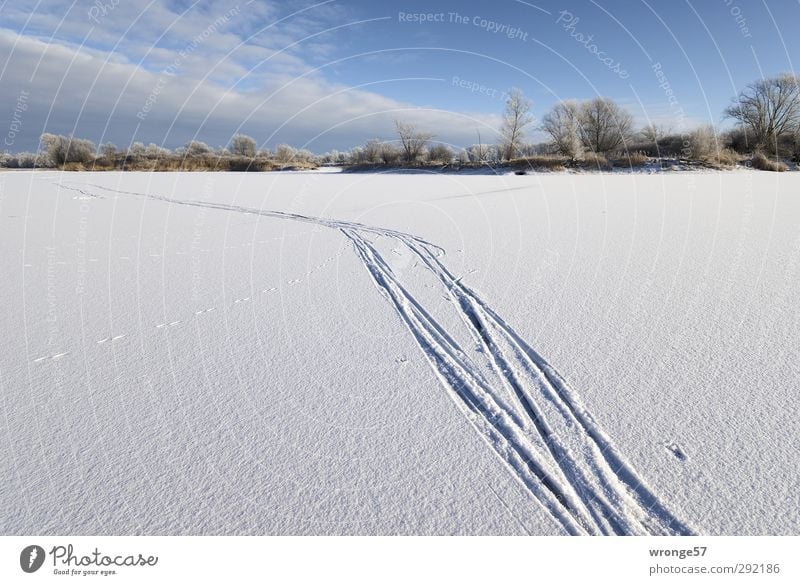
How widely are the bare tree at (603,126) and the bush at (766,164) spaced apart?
24.0 ft

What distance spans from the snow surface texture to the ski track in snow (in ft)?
0.05

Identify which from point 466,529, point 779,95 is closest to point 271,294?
point 466,529

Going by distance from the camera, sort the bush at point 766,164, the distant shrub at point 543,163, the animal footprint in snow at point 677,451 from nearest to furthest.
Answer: the animal footprint in snow at point 677,451, the bush at point 766,164, the distant shrub at point 543,163

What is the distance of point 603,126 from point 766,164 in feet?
29.2

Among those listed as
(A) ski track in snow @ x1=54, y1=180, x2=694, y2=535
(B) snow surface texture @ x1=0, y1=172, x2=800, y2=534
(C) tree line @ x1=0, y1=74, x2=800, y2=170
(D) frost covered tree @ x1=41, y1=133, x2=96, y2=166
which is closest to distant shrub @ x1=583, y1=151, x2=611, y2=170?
(C) tree line @ x1=0, y1=74, x2=800, y2=170

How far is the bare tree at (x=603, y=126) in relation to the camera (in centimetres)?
2748

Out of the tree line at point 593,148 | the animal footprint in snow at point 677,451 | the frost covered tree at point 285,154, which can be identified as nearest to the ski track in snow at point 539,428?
the animal footprint in snow at point 677,451

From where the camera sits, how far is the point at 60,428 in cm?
265

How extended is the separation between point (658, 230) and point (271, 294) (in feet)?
23.6

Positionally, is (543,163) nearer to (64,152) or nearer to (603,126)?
(603,126)

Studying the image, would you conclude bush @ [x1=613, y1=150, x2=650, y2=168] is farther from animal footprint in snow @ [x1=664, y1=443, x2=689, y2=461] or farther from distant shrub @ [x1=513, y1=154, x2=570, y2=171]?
animal footprint in snow @ [x1=664, y1=443, x2=689, y2=461]

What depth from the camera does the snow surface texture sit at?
2047mm

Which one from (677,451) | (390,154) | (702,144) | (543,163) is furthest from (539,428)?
(390,154)

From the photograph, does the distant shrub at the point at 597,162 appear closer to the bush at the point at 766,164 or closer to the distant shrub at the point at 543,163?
the distant shrub at the point at 543,163
